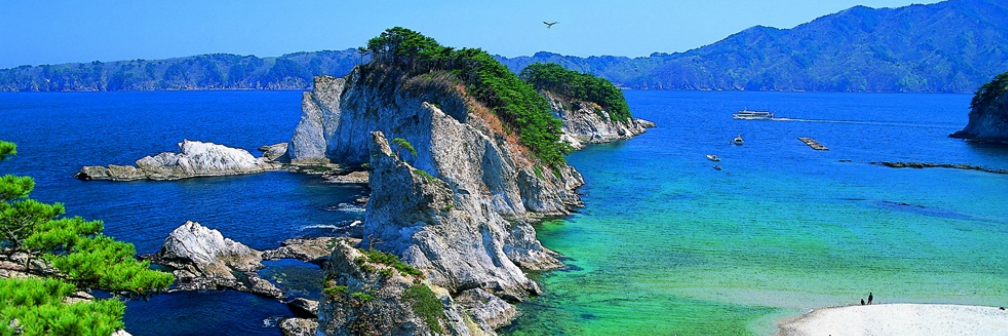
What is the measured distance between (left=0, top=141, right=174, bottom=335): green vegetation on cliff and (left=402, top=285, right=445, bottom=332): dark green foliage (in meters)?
10.1

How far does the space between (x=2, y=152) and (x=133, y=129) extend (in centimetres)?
11892

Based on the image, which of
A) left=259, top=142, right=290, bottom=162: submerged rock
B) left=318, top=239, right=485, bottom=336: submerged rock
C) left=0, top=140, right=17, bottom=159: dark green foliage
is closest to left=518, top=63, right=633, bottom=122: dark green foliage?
left=259, top=142, right=290, bottom=162: submerged rock

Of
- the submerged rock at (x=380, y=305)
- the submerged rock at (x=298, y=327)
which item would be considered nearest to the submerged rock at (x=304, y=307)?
the submerged rock at (x=298, y=327)

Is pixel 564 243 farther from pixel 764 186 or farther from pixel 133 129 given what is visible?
pixel 133 129

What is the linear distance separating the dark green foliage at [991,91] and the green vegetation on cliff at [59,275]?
134946 millimetres

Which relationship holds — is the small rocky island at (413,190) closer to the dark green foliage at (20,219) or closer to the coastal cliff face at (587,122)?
the dark green foliage at (20,219)

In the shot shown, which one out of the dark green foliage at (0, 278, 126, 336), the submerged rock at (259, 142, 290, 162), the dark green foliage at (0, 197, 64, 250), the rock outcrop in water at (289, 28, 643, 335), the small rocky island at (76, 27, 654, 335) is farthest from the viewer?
the submerged rock at (259, 142, 290, 162)

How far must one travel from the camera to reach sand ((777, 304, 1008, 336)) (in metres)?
31.6

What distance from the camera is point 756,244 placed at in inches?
1831

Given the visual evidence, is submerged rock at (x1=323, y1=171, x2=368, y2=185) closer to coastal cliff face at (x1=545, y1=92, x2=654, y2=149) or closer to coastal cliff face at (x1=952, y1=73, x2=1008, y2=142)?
coastal cliff face at (x1=545, y1=92, x2=654, y2=149)

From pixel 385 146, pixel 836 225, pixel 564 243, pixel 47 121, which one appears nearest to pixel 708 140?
pixel 836 225

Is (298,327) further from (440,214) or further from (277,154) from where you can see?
(277,154)

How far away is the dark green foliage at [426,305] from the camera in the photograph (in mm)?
25516

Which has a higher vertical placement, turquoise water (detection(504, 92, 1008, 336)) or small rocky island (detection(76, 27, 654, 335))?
small rocky island (detection(76, 27, 654, 335))
